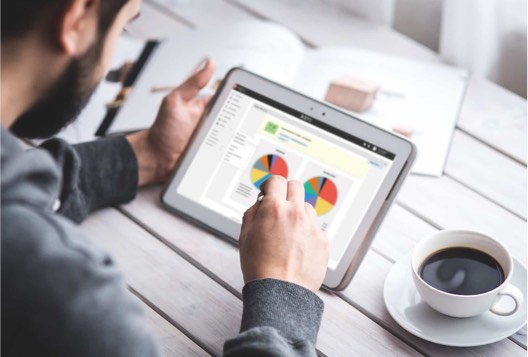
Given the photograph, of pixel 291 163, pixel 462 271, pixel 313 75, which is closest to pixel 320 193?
pixel 291 163

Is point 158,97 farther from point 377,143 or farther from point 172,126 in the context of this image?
point 377,143

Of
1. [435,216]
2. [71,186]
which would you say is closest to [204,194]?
[71,186]

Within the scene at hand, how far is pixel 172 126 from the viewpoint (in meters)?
1.08

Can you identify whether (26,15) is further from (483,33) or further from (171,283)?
(483,33)

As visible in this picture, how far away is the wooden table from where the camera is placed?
0.87m

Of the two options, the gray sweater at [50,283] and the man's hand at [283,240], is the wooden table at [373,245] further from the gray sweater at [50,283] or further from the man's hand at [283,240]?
the gray sweater at [50,283]

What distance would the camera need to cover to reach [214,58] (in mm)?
1224

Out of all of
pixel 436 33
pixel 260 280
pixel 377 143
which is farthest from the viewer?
pixel 436 33

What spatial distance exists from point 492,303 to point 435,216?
0.19 metres

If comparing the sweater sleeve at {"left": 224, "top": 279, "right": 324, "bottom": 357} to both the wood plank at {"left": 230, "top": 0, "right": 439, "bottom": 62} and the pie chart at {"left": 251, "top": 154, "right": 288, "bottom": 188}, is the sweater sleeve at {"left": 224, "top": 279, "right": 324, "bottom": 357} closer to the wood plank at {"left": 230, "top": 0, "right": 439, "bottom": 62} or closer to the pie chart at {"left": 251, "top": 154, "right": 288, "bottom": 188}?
the pie chart at {"left": 251, "top": 154, "right": 288, "bottom": 188}

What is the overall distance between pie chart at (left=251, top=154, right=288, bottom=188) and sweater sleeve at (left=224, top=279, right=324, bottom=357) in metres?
0.18

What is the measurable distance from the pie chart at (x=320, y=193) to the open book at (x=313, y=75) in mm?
172

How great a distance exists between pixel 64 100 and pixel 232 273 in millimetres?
295

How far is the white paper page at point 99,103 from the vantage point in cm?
112
